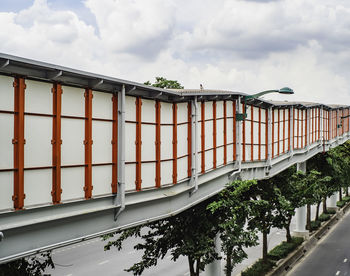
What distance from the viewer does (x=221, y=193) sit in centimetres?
1762

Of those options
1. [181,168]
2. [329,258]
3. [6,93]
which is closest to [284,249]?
[329,258]

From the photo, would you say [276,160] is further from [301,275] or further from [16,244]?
[16,244]

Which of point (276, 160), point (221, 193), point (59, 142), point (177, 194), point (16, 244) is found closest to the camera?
point (16, 244)

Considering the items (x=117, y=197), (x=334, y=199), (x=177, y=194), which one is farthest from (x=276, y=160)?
(x=334, y=199)

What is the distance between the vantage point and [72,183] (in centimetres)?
938

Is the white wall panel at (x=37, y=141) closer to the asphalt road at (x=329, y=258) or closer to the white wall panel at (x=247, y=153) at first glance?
the white wall panel at (x=247, y=153)

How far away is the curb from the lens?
2756 centimetres

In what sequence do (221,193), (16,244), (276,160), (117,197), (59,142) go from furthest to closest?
1. (276,160)
2. (221,193)
3. (117,197)
4. (59,142)
5. (16,244)

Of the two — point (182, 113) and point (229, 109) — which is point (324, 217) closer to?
point (229, 109)

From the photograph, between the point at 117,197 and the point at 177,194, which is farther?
the point at 177,194

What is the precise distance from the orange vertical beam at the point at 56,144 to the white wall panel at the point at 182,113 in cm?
548

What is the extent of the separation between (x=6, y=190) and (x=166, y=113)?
619 centimetres

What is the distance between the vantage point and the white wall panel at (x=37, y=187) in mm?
8391

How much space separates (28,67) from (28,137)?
53.2 inches
